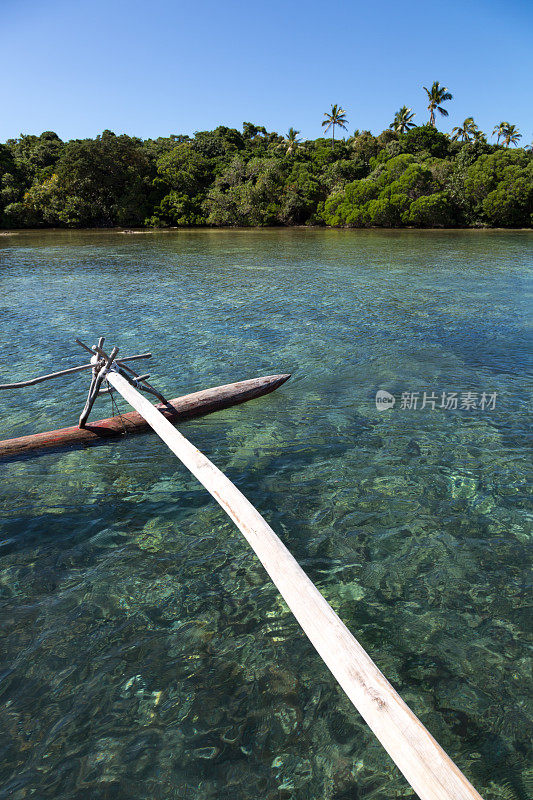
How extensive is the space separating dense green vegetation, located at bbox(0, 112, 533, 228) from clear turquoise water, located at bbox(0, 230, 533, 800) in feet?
189

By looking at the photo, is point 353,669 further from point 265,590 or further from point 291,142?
point 291,142

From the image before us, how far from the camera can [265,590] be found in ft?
15.5

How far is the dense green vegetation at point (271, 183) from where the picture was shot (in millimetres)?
59281

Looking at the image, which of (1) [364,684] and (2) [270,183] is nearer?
(1) [364,684]

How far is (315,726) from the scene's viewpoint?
3438 mm

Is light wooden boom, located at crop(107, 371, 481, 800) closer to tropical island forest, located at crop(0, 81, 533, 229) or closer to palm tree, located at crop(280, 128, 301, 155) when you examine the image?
tropical island forest, located at crop(0, 81, 533, 229)

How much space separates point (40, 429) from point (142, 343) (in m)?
6.23

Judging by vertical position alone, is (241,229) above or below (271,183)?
below

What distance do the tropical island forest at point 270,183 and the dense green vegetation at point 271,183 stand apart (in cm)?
16

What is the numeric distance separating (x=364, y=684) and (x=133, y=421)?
20.9ft

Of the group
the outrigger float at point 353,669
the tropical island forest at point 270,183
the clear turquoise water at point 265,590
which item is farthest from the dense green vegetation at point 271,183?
the outrigger float at point 353,669

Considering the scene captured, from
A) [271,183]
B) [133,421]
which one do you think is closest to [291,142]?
[271,183]

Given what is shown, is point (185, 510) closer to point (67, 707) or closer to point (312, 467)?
point (312, 467)

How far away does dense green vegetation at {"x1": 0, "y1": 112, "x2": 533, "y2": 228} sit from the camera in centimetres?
5928
